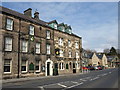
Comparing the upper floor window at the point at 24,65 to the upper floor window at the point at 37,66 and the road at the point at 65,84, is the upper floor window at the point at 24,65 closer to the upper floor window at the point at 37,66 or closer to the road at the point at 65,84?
the upper floor window at the point at 37,66

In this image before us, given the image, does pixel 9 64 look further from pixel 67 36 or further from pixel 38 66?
pixel 67 36

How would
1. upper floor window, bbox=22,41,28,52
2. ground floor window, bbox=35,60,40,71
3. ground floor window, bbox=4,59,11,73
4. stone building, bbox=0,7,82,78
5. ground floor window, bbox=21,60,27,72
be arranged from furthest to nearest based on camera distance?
ground floor window, bbox=35,60,40,71 → upper floor window, bbox=22,41,28,52 → ground floor window, bbox=21,60,27,72 → stone building, bbox=0,7,82,78 → ground floor window, bbox=4,59,11,73

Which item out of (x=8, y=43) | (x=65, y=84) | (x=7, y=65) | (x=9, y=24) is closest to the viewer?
(x=65, y=84)

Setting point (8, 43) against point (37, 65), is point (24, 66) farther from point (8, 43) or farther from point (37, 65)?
point (8, 43)

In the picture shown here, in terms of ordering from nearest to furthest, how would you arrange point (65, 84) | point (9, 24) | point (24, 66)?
point (65, 84), point (9, 24), point (24, 66)

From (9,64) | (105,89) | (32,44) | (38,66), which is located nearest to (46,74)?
(38,66)

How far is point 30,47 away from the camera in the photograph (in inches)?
977

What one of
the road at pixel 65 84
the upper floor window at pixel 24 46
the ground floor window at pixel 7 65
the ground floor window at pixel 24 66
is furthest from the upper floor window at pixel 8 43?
the road at pixel 65 84

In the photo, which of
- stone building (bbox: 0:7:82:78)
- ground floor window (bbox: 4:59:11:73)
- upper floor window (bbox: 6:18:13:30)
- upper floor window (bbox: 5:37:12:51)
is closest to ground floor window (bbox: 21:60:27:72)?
stone building (bbox: 0:7:82:78)

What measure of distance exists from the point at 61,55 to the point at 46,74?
6.78 m

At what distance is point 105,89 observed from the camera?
37.6ft

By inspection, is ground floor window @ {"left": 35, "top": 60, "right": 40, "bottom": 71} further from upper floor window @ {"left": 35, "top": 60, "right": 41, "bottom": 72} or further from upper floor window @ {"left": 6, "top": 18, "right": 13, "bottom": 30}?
upper floor window @ {"left": 6, "top": 18, "right": 13, "bottom": 30}

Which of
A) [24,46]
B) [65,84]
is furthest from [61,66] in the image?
[65,84]

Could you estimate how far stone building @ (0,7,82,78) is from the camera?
21328 millimetres
